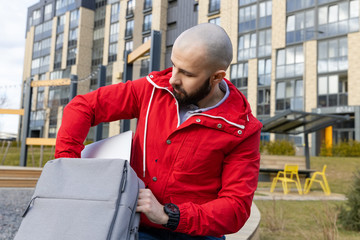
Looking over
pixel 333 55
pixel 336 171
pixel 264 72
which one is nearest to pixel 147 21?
pixel 336 171

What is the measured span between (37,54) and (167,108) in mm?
44136

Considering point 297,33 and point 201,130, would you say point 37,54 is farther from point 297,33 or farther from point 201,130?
point 201,130

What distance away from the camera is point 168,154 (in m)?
1.44

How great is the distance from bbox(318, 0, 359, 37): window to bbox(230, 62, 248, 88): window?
5.47 m

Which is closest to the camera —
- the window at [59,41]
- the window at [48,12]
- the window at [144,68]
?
the window at [144,68]

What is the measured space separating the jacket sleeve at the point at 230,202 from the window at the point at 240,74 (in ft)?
82.2

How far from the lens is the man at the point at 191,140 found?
1.35m

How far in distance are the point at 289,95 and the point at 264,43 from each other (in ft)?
13.0

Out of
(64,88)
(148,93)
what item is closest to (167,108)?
(148,93)

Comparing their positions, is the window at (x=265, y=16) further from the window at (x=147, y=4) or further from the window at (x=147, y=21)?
the window at (x=147, y=4)

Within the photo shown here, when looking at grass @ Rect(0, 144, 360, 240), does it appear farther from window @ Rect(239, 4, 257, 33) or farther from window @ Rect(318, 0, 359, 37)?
window @ Rect(239, 4, 257, 33)

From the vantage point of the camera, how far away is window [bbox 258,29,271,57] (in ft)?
82.1

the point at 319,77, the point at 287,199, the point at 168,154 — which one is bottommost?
the point at 287,199

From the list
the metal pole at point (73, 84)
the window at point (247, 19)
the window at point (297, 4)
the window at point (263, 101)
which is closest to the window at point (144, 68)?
the metal pole at point (73, 84)
